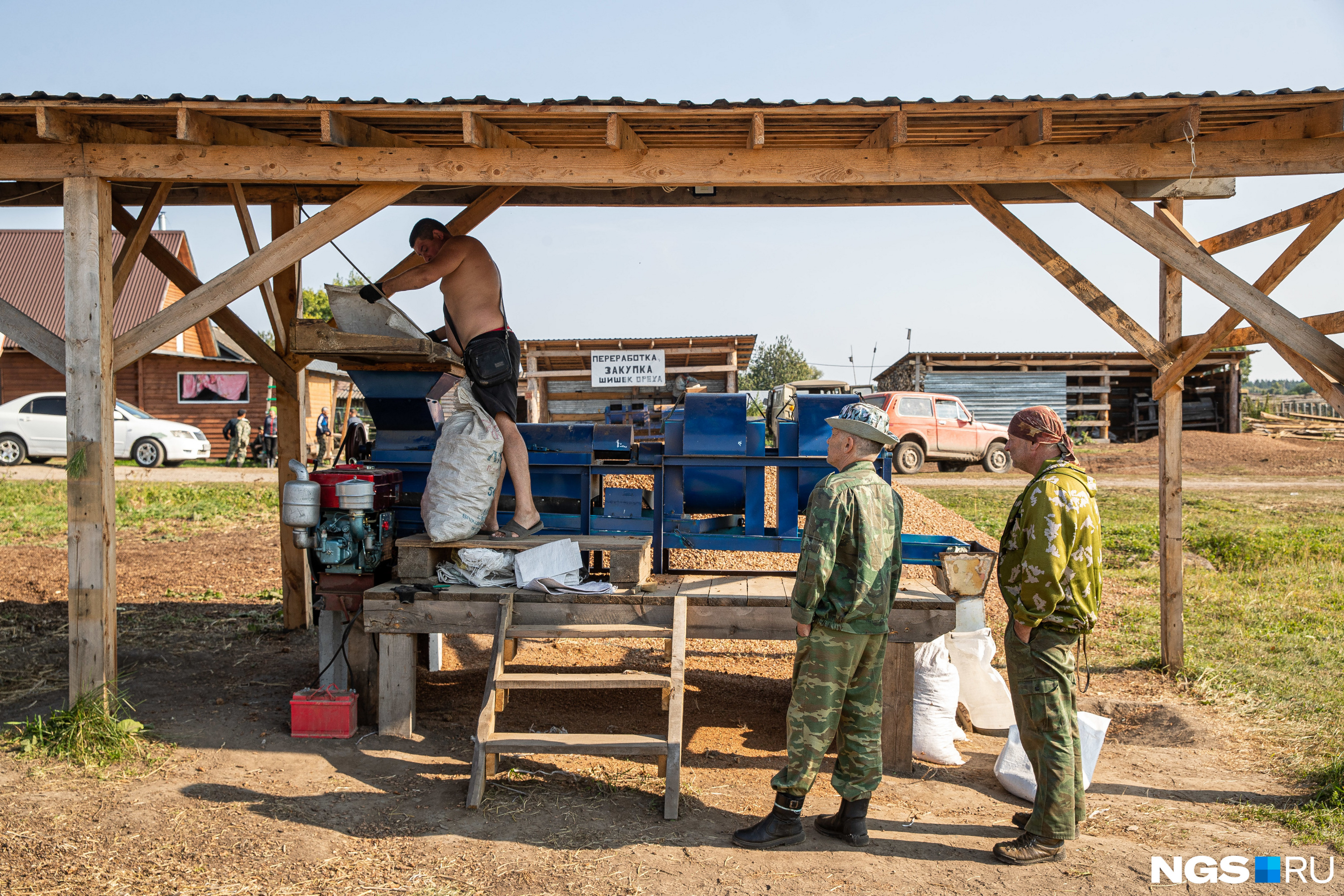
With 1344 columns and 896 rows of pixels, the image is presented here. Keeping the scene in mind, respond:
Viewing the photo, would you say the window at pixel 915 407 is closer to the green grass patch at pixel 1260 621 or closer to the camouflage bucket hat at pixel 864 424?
the green grass patch at pixel 1260 621

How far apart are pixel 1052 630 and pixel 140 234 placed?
5.61 meters

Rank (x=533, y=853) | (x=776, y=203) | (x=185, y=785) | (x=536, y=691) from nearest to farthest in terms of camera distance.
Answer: (x=533, y=853) < (x=185, y=785) < (x=536, y=691) < (x=776, y=203)

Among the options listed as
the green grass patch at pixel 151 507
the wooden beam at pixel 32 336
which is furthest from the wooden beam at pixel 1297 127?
the green grass patch at pixel 151 507

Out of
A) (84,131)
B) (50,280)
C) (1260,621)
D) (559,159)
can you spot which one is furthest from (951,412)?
(50,280)

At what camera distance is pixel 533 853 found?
3723mm

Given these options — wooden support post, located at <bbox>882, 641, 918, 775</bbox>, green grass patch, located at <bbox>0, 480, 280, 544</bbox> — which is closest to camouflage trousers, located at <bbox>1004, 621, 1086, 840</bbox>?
wooden support post, located at <bbox>882, 641, 918, 775</bbox>

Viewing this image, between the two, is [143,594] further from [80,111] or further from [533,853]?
[533,853]

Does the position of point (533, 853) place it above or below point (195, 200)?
below

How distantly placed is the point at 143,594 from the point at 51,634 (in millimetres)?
1404

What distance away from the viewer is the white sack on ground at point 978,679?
5.45m

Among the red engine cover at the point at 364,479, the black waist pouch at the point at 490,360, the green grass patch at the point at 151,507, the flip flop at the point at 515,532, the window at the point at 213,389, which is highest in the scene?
the window at the point at 213,389

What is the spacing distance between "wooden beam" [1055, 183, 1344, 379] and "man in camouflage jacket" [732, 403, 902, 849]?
2255mm

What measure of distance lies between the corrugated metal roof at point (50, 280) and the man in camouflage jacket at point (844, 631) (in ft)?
80.8

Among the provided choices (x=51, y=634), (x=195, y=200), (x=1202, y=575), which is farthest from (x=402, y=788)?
(x=1202, y=575)
